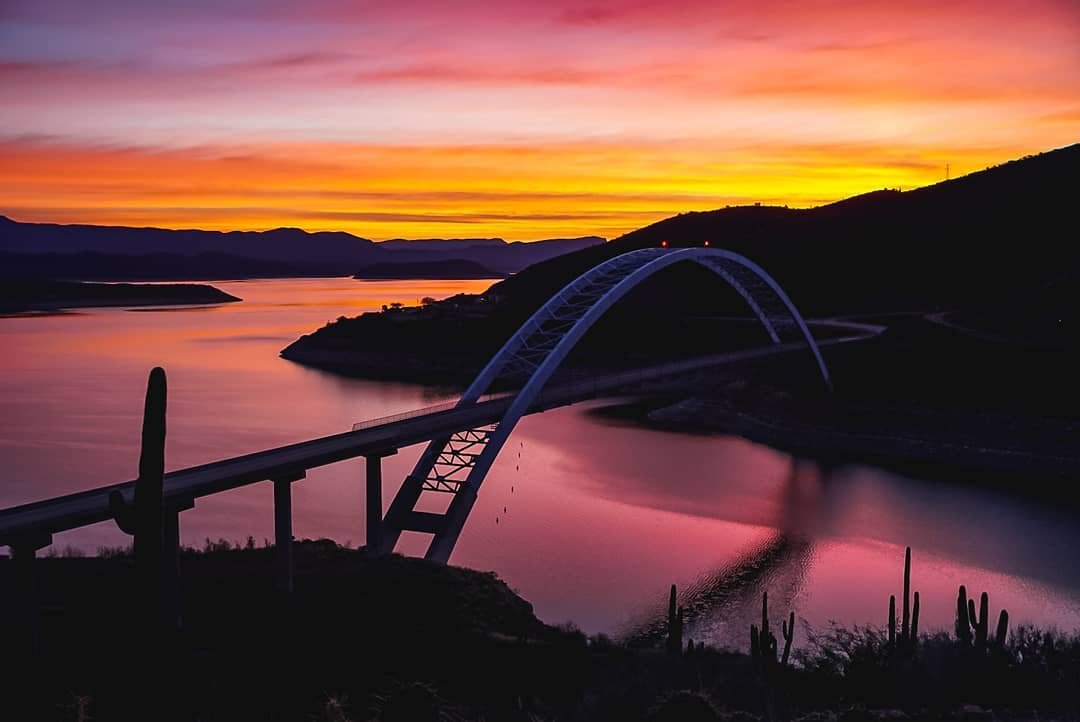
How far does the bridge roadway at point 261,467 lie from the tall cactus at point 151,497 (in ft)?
47.2

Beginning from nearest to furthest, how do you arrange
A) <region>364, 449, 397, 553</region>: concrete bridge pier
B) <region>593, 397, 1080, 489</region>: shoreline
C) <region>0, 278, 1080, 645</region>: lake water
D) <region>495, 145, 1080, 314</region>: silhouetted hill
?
1. <region>0, 278, 1080, 645</region>: lake water
2. <region>364, 449, 397, 553</region>: concrete bridge pier
3. <region>593, 397, 1080, 489</region>: shoreline
4. <region>495, 145, 1080, 314</region>: silhouetted hill

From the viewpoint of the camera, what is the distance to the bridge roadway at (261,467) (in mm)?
23438

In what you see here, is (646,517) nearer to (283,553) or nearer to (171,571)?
(283,553)

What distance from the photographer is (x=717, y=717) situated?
11.2 metres

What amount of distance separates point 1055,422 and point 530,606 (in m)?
37.9

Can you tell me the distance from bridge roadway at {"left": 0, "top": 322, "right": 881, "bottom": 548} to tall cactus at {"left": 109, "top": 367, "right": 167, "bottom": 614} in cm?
1437

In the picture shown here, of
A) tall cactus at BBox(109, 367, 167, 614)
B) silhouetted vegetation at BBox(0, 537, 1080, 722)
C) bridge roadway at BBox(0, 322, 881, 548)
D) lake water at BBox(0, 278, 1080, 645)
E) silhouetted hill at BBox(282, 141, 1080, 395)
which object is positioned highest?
silhouetted hill at BBox(282, 141, 1080, 395)

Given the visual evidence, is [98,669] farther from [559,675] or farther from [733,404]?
[733,404]

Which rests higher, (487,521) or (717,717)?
(717,717)

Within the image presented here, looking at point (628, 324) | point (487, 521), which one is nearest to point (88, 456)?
point (487, 521)

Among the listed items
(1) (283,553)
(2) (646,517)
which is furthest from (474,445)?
(1) (283,553)

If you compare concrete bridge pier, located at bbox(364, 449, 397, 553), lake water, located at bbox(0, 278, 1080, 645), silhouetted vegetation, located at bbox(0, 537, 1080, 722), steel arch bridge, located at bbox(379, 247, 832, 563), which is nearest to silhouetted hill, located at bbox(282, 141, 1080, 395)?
lake water, located at bbox(0, 278, 1080, 645)

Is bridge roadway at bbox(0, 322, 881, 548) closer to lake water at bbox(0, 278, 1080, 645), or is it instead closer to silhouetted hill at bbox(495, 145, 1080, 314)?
lake water at bbox(0, 278, 1080, 645)

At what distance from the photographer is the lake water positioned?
30.8m
